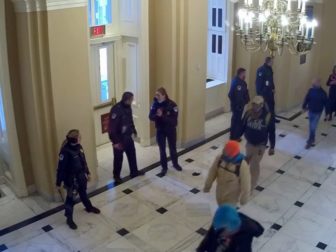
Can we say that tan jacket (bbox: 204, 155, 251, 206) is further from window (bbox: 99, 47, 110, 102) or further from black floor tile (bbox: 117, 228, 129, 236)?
window (bbox: 99, 47, 110, 102)

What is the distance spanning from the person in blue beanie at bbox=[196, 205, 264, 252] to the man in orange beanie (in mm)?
1195

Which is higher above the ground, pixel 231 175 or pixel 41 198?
pixel 231 175

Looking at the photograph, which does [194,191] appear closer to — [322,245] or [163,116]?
[163,116]

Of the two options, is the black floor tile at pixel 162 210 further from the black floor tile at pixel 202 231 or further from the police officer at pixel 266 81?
the police officer at pixel 266 81

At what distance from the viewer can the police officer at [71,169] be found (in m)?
5.65

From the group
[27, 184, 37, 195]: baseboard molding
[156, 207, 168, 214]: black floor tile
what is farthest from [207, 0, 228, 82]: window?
[27, 184, 37, 195]: baseboard molding

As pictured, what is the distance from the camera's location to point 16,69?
6129 mm

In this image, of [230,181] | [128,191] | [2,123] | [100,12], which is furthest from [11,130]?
[230,181]

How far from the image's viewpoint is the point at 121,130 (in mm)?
6820

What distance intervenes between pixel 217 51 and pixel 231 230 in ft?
23.2

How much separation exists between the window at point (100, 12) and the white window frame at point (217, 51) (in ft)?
9.51

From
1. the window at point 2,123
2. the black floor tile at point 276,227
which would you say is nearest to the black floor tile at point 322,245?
the black floor tile at point 276,227

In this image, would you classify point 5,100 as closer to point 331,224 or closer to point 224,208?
point 224,208

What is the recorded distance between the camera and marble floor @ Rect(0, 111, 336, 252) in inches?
225
